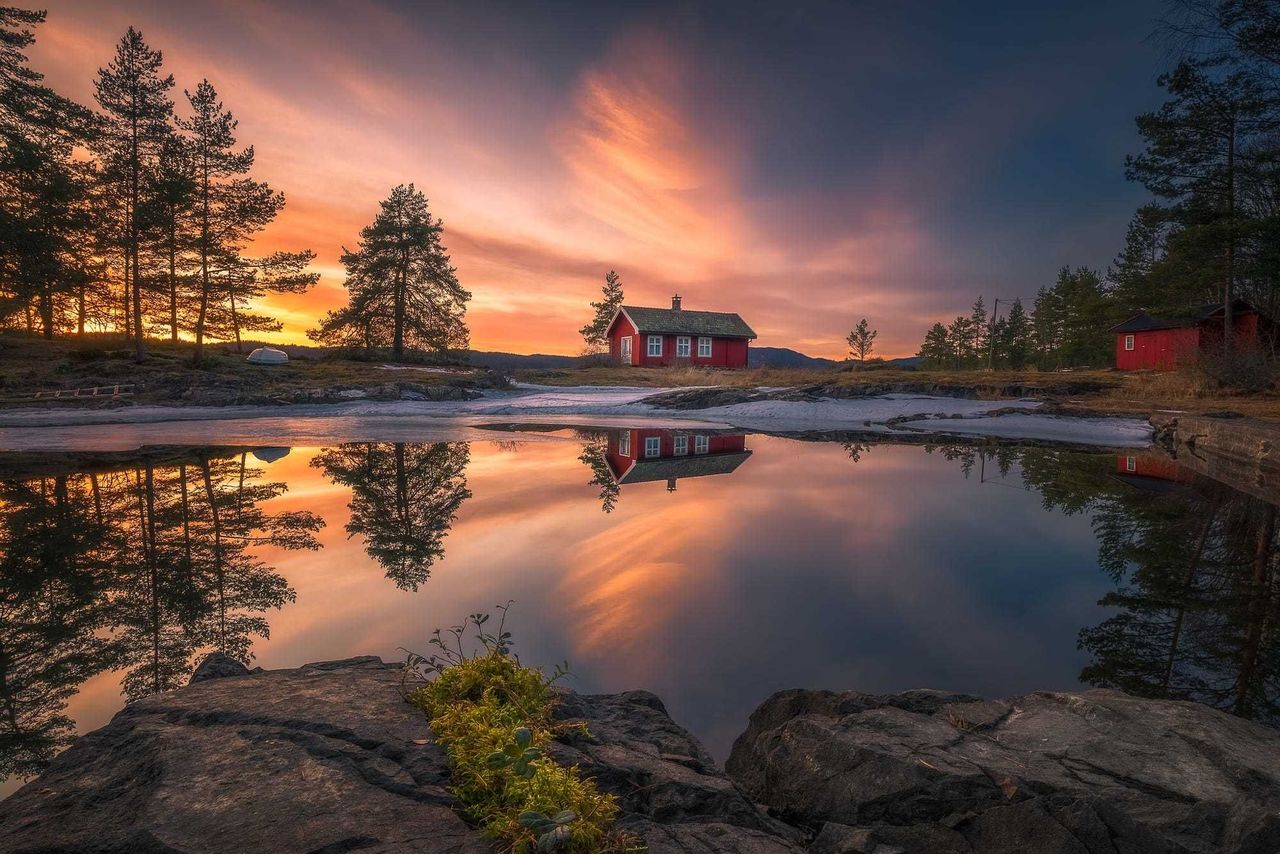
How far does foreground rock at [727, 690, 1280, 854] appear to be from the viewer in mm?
2029

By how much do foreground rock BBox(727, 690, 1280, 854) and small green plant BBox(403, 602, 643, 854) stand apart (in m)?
1.02

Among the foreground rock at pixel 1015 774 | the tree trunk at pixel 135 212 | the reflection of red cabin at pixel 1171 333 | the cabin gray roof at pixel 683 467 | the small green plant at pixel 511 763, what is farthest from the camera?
the reflection of red cabin at pixel 1171 333

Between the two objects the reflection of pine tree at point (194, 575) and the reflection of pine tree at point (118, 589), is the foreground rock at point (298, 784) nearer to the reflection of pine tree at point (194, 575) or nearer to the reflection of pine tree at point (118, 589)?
the reflection of pine tree at point (118, 589)

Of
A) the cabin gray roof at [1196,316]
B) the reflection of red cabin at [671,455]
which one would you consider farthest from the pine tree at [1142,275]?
the reflection of red cabin at [671,455]

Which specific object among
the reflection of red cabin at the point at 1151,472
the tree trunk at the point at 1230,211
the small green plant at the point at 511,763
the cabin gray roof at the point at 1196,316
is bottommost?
the reflection of red cabin at the point at 1151,472

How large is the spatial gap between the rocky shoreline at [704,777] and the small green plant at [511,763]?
0.26ft

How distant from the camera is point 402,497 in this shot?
28.4ft

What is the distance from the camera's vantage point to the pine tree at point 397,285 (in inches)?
1769

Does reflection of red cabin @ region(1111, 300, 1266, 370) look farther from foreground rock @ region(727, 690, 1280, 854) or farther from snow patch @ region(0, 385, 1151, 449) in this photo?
foreground rock @ region(727, 690, 1280, 854)

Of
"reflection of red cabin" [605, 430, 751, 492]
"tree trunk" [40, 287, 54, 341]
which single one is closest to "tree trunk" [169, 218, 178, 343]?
"tree trunk" [40, 287, 54, 341]

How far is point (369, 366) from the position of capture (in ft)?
126

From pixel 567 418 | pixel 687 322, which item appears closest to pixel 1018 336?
pixel 687 322

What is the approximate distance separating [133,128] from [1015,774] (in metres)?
41.7

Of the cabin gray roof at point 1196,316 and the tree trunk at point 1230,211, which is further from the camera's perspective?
the cabin gray roof at point 1196,316
